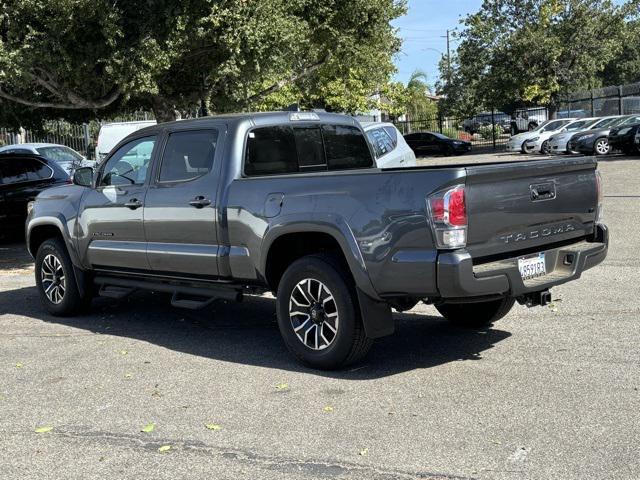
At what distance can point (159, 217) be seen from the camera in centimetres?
698

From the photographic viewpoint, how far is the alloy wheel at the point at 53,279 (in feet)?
27.4

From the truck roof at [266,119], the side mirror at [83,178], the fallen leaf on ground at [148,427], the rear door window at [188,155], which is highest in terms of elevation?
the truck roof at [266,119]

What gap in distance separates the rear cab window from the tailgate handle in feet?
7.54

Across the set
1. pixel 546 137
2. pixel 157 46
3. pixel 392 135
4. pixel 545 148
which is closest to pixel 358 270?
pixel 157 46

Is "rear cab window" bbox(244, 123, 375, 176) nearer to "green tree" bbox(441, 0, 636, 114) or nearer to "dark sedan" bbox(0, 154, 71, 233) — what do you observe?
"dark sedan" bbox(0, 154, 71, 233)

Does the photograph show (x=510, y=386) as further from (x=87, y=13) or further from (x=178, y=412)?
(x=87, y=13)

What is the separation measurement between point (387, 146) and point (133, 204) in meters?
6.94

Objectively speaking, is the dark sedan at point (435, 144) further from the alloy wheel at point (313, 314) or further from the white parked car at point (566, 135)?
the alloy wheel at point (313, 314)

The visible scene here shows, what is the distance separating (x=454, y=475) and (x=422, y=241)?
5.44ft

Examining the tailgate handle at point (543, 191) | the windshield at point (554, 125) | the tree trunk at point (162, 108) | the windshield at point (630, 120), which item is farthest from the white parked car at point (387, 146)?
the windshield at point (554, 125)

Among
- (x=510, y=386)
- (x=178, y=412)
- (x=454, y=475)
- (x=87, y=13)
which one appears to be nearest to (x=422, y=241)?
(x=510, y=386)

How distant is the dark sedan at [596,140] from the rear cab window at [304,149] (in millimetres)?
22399

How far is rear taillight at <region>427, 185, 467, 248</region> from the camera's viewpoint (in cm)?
503

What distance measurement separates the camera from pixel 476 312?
22.8ft
